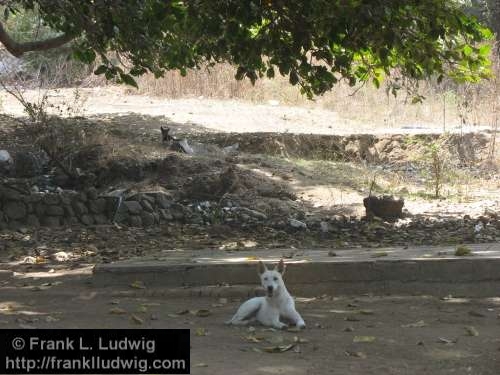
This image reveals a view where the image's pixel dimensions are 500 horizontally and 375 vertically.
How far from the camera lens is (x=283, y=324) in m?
6.19

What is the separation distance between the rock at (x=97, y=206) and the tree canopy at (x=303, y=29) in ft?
8.68

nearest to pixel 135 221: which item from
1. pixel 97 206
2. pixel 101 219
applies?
pixel 101 219

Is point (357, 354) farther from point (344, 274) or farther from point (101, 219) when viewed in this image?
point (101, 219)

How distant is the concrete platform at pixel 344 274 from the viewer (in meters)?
7.57

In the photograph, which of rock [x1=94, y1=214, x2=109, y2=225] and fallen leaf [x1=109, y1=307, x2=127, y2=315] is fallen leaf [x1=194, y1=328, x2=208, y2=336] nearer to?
fallen leaf [x1=109, y1=307, x2=127, y2=315]

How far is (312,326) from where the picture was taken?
632 cm

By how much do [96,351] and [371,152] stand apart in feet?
39.1

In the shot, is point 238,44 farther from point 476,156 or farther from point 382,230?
point 476,156

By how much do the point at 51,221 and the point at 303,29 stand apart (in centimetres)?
488

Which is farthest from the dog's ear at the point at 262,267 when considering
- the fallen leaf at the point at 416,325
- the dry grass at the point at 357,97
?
the dry grass at the point at 357,97

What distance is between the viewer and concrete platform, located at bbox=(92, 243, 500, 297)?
24.8ft

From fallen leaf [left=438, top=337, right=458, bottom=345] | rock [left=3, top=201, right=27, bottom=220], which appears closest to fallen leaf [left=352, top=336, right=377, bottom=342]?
fallen leaf [left=438, top=337, right=458, bottom=345]

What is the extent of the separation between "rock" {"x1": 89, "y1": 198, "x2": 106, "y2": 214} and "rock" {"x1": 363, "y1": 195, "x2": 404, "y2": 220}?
11.8ft

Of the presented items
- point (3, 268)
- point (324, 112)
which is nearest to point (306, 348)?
point (3, 268)
